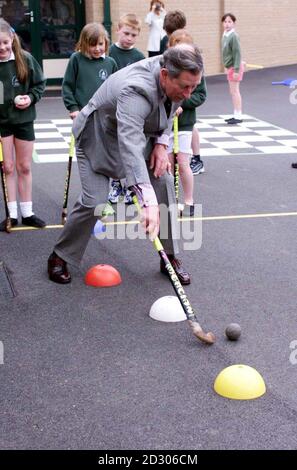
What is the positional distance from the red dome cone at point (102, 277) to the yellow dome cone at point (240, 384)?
5.36 feet

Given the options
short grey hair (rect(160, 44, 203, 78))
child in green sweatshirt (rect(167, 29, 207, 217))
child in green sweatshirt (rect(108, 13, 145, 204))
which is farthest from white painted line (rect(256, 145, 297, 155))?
short grey hair (rect(160, 44, 203, 78))

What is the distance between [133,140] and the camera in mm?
4340

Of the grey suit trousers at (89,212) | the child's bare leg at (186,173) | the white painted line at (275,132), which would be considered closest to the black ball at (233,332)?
the grey suit trousers at (89,212)

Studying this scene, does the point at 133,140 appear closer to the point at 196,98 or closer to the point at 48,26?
the point at 196,98

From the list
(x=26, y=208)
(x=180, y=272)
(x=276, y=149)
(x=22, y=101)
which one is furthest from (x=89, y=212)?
(x=276, y=149)

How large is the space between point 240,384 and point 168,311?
3.40 ft

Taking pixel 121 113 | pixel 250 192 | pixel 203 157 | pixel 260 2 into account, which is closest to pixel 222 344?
pixel 121 113

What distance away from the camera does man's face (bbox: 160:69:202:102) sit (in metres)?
4.20

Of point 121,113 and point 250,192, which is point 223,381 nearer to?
point 121,113

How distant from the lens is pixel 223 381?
12.1 ft

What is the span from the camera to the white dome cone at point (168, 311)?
Result: 458cm

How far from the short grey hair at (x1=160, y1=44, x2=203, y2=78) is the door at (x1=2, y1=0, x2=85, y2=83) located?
1191 centimetres

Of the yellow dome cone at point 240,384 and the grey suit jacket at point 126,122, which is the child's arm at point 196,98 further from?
the yellow dome cone at point 240,384

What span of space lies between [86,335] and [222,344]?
77 cm
